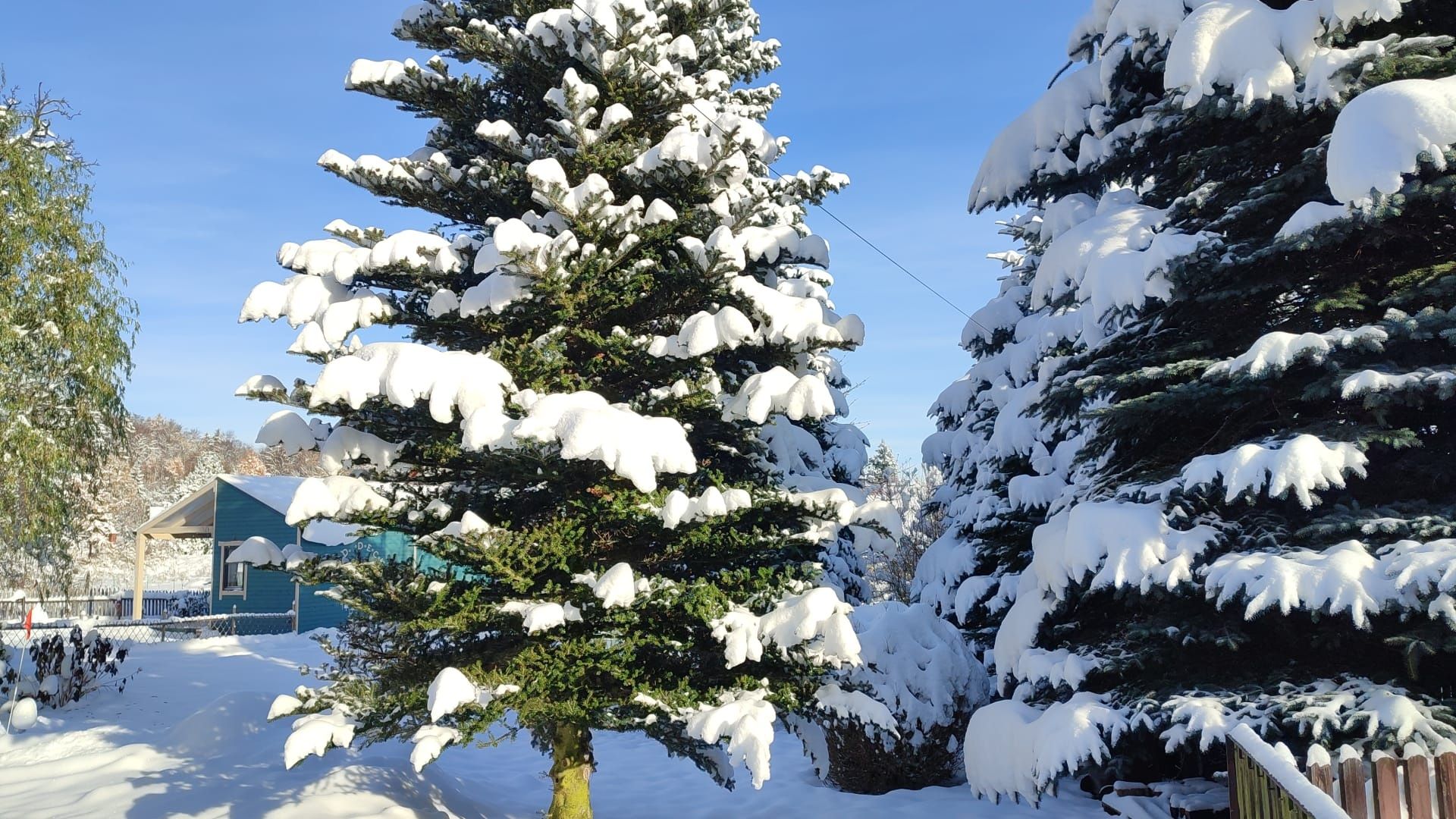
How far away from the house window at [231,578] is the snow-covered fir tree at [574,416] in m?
22.4

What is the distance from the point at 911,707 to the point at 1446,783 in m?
5.17

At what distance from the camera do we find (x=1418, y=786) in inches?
163

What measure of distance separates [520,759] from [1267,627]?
922 centimetres

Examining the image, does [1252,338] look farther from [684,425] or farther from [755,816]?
[755,816]

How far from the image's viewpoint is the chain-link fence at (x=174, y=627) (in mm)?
19609

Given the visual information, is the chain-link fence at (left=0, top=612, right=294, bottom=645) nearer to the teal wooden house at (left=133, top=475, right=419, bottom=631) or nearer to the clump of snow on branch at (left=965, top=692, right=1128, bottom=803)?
the teal wooden house at (left=133, top=475, right=419, bottom=631)

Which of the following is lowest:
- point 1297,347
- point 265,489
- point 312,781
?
point 312,781

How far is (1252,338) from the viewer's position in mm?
5883

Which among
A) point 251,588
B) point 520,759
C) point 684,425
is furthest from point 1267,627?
point 251,588

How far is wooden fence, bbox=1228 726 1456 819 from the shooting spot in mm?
3959

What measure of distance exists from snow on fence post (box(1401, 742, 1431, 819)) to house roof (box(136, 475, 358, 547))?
25275mm

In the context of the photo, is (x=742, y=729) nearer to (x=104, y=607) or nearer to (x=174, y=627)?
(x=174, y=627)

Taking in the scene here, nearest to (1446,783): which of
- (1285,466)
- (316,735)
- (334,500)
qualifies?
(1285,466)

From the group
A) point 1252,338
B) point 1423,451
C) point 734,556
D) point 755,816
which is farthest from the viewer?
point 755,816
